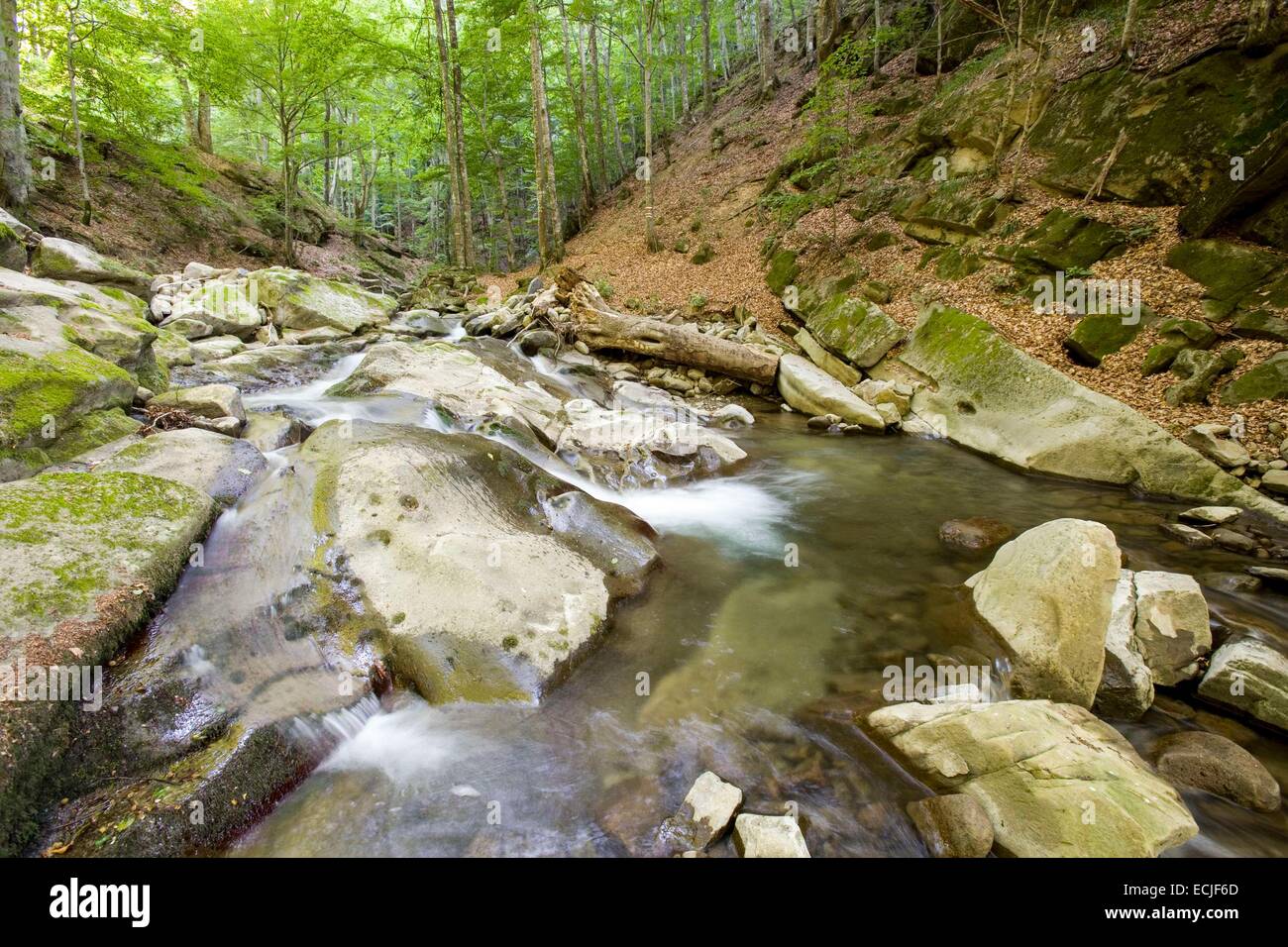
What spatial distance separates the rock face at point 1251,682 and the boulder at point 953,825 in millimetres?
2289

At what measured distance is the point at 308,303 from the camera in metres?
11.5

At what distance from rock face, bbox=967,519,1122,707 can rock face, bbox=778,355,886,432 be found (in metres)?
5.97

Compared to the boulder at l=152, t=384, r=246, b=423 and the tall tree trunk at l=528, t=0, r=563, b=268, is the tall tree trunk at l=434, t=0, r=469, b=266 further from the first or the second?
the boulder at l=152, t=384, r=246, b=423

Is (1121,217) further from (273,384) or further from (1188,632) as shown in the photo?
(273,384)

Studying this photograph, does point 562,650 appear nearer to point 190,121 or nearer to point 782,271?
point 782,271

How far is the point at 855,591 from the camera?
16.4 feet

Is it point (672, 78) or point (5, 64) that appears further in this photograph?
point (672, 78)

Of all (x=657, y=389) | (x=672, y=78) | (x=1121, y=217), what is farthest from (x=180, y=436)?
(x=672, y=78)

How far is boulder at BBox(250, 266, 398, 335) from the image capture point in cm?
1123

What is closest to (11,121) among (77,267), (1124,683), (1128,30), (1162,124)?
(77,267)

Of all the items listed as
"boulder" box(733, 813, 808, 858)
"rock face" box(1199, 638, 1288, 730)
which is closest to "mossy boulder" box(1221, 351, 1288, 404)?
"rock face" box(1199, 638, 1288, 730)

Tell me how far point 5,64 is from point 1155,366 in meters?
20.5

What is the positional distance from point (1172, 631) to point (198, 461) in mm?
7871
